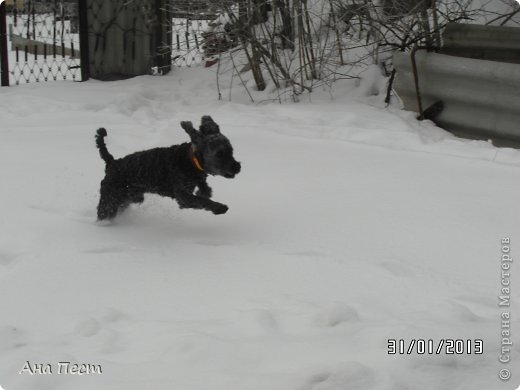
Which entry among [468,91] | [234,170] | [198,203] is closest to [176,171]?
[198,203]

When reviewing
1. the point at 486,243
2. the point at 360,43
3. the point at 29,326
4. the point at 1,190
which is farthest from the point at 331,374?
the point at 360,43

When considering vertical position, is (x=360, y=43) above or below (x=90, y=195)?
above

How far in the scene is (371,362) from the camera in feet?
9.02

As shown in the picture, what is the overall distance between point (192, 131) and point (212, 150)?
0.58 feet

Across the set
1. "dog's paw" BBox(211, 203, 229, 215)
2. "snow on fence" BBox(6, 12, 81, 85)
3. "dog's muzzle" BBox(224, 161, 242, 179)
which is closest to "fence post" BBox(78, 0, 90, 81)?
"snow on fence" BBox(6, 12, 81, 85)

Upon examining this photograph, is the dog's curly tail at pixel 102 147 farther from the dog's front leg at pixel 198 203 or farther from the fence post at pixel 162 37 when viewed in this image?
the fence post at pixel 162 37

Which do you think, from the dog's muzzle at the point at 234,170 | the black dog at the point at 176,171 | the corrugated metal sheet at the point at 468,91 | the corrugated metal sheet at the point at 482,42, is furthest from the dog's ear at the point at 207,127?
the corrugated metal sheet at the point at 482,42

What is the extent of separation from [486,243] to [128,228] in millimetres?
2395

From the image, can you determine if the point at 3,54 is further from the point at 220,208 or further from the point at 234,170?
the point at 234,170

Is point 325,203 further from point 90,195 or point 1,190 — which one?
point 1,190

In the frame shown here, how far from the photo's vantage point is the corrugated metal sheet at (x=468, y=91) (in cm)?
634

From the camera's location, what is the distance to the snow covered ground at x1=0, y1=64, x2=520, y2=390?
9.18 feet

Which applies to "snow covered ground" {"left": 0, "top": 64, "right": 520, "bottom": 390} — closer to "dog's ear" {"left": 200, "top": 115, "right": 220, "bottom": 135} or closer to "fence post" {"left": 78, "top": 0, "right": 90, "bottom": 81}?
"dog's ear" {"left": 200, "top": 115, "right": 220, "bottom": 135}

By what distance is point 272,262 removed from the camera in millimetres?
4020
